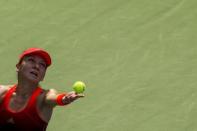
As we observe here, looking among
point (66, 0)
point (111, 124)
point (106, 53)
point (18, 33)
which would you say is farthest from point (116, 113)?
point (66, 0)

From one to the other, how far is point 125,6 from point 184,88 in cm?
226

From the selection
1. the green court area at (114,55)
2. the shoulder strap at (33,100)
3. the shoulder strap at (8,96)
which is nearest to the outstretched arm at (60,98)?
the shoulder strap at (33,100)

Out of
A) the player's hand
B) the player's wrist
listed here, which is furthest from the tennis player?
the player's hand

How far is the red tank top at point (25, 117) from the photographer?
17.6 ft

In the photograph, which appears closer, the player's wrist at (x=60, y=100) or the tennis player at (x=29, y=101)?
the player's wrist at (x=60, y=100)

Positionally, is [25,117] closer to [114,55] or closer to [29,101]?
[29,101]

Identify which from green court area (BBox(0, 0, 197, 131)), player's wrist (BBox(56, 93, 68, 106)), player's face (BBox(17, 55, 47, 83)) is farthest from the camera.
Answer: green court area (BBox(0, 0, 197, 131))

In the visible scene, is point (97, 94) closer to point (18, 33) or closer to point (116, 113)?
point (116, 113)

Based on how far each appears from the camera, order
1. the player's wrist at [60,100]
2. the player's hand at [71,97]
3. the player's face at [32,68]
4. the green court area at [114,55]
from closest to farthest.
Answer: the player's hand at [71,97] < the player's wrist at [60,100] < the player's face at [32,68] < the green court area at [114,55]

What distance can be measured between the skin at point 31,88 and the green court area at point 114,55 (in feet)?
5.02

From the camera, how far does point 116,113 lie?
23.5 feet

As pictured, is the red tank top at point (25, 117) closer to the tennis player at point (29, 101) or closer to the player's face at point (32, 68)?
the tennis player at point (29, 101)

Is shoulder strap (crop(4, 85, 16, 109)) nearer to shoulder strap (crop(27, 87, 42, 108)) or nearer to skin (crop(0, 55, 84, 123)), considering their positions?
skin (crop(0, 55, 84, 123))

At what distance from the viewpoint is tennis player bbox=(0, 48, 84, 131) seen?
5.36m
